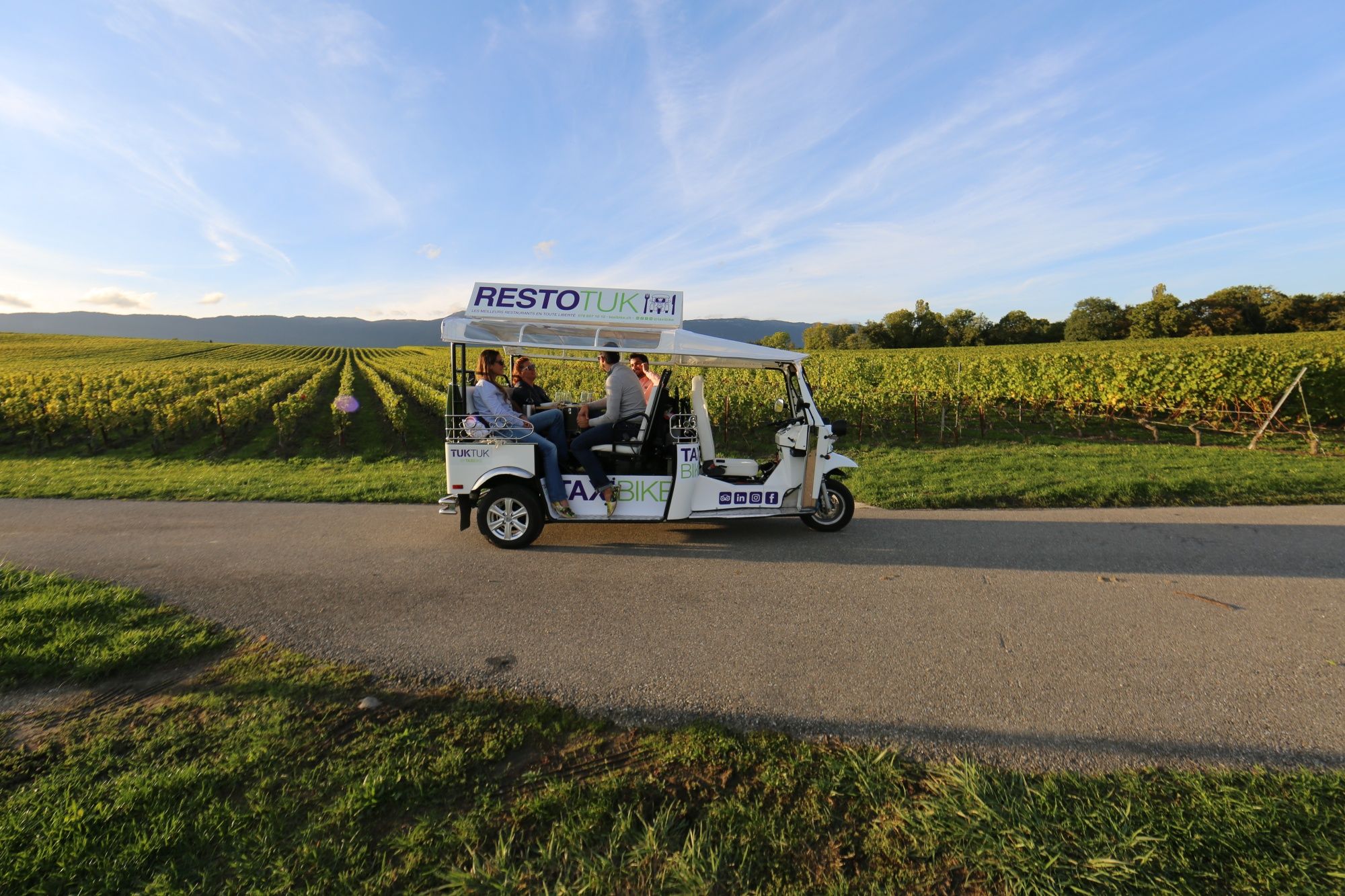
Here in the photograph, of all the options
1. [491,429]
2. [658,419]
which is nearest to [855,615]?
[658,419]

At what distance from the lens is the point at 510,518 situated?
20.2 feet

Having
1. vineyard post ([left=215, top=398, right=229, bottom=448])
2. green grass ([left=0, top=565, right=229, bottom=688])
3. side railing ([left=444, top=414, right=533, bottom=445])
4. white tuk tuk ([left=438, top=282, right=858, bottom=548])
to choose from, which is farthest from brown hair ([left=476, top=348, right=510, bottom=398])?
vineyard post ([left=215, top=398, right=229, bottom=448])

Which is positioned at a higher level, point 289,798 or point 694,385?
point 694,385

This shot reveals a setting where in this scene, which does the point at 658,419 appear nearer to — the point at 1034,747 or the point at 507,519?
the point at 507,519

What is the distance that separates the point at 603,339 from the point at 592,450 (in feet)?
3.85

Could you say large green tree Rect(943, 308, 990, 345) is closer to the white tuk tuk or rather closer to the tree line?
the tree line

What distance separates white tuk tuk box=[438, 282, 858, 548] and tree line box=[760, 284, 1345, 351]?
52.0 metres

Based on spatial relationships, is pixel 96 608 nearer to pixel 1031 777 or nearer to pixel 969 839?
pixel 969 839

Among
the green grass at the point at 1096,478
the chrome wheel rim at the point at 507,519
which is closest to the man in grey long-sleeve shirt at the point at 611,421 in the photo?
the chrome wheel rim at the point at 507,519

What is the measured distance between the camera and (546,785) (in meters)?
2.51

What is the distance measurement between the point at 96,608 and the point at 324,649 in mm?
1954

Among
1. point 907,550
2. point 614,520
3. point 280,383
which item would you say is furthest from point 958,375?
point 280,383

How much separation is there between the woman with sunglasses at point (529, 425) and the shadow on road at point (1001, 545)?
56cm

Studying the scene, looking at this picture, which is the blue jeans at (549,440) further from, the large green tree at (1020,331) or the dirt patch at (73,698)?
the large green tree at (1020,331)
